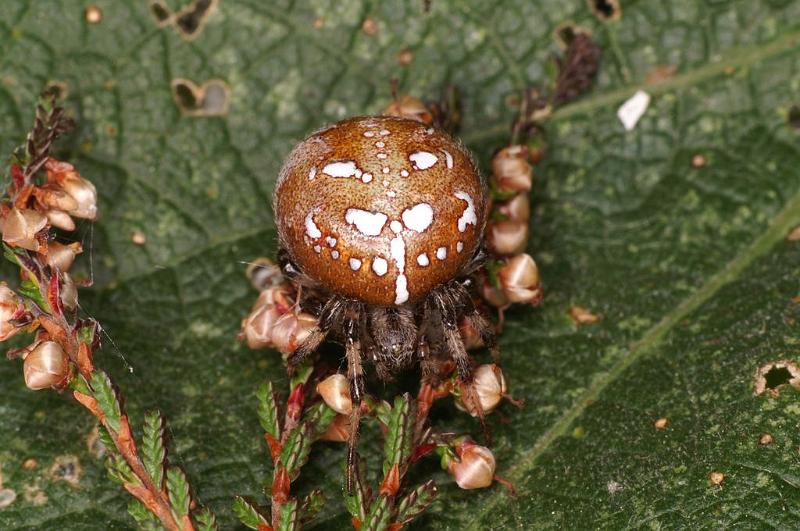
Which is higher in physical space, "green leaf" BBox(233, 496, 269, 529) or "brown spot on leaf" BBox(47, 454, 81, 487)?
"green leaf" BBox(233, 496, 269, 529)

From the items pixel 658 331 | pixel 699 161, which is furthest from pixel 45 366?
pixel 699 161

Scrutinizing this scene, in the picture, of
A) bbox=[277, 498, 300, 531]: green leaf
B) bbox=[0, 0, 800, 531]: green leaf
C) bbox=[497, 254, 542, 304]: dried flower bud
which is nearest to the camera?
bbox=[277, 498, 300, 531]: green leaf

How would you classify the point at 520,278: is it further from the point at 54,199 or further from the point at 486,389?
the point at 54,199

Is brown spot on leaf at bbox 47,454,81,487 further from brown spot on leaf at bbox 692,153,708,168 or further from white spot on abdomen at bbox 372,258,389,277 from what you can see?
brown spot on leaf at bbox 692,153,708,168

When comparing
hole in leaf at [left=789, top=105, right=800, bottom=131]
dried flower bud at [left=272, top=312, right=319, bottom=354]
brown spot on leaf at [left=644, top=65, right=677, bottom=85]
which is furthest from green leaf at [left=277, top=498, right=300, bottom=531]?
hole in leaf at [left=789, top=105, right=800, bottom=131]

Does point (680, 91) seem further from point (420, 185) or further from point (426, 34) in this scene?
point (420, 185)

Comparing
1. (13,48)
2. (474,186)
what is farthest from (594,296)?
(13,48)

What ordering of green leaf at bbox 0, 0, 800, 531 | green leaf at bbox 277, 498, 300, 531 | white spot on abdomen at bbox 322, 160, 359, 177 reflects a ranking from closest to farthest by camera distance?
green leaf at bbox 277, 498, 300, 531 < white spot on abdomen at bbox 322, 160, 359, 177 < green leaf at bbox 0, 0, 800, 531
